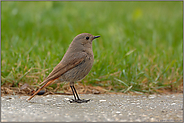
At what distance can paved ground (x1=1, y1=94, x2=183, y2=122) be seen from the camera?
135 inches

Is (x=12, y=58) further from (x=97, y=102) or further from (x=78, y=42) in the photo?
(x=97, y=102)

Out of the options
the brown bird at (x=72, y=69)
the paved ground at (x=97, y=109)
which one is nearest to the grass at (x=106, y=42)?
the paved ground at (x=97, y=109)

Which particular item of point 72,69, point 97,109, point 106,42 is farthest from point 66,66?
point 106,42

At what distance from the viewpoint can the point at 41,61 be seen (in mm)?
5410

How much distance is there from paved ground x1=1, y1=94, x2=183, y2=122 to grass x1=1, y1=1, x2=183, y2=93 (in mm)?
503

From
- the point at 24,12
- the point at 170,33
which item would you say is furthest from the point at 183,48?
the point at 24,12

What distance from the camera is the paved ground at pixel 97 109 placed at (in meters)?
3.43

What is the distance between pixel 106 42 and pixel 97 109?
12.0 feet

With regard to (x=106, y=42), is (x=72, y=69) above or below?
below

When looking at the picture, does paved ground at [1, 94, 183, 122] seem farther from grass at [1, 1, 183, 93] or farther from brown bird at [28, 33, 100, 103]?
grass at [1, 1, 183, 93]

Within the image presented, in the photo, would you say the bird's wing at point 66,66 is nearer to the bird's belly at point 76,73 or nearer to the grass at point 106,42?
the bird's belly at point 76,73

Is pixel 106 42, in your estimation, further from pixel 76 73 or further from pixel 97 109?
pixel 97 109

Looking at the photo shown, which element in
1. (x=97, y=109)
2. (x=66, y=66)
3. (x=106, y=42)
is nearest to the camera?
(x=97, y=109)

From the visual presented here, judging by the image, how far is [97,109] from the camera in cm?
393
